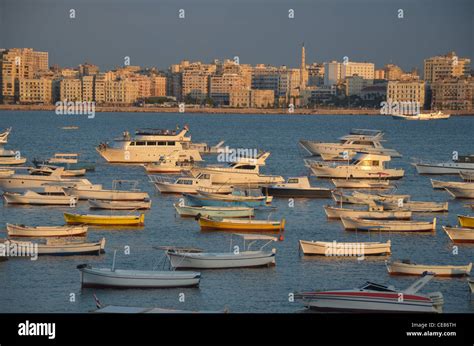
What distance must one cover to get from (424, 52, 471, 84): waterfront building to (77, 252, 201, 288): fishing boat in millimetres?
61843

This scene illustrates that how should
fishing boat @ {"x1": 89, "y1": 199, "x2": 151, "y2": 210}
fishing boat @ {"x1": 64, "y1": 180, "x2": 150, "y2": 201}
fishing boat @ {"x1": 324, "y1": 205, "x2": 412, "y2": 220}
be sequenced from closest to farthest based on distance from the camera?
fishing boat @ {"x1": 324, "y1": 205, "x2": 412, "y2": 220} < fishing boat @ {"x1": 89, "y1": 199, "x2": 151, "y2": 210} < fishing boat @ {"x1": 64, "y1": 180, "x2": 150, "y2": 201}

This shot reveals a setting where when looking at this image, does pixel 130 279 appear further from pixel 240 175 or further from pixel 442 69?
pixel 442 69

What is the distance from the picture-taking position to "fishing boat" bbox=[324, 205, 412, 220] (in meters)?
10.6

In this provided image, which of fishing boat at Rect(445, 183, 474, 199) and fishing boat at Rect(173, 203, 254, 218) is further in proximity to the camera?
fishing boat at Rect(445, 183, 474, 199)

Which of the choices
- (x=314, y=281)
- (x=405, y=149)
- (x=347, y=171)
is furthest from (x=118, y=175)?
(x=405, y=149)

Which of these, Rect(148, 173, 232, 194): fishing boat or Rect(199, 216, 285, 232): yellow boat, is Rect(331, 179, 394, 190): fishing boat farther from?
Rect(199, 216, 285, 232): yellow boat

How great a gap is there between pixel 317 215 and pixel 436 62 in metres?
61.0

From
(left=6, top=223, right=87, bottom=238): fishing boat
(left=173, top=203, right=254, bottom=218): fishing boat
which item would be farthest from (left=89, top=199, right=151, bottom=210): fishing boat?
(left=6, top=223, right=87, bottom=238): fishing boat

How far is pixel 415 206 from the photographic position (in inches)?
456

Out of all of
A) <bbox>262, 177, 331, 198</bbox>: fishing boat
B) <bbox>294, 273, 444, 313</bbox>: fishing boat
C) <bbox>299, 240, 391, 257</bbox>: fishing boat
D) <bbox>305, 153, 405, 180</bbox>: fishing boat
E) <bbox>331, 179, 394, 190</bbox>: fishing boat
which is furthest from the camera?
<bbox>305, 153, 405, 180</bbox>: fishing boat

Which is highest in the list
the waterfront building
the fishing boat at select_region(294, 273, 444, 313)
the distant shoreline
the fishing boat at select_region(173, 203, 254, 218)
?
the waterfront building

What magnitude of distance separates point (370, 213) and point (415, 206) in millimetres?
1186

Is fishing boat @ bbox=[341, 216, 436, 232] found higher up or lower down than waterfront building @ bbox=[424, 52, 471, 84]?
lower down
